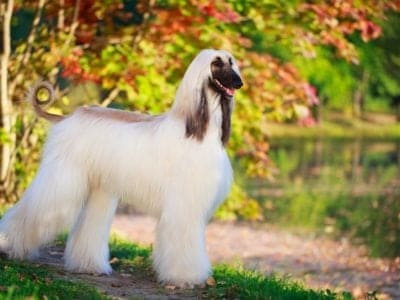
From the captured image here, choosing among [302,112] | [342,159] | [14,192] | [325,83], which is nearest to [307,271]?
[302,112]

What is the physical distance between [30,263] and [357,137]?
41.7 meters

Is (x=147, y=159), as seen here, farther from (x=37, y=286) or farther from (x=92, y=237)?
(x=37, y=286)

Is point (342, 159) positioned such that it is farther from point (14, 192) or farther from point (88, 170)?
point (88, 170)

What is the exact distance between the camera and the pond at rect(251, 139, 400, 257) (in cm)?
1591

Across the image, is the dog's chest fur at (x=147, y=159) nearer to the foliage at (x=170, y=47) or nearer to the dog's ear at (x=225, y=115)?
the dog's ear at (x=225, y=115)

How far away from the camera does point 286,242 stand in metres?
14.2

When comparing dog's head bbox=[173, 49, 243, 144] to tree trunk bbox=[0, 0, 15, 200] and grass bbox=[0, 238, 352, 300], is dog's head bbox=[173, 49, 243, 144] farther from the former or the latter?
tree trunk bbox=[0, 0, 15, 200]

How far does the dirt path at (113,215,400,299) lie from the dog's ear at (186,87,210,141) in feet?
13.0

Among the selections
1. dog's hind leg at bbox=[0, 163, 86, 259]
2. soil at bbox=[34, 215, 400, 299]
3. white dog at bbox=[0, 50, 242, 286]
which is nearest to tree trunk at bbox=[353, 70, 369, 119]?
soil at bbox=[34, 215, 400, 299]

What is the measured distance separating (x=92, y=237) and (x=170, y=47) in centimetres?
468

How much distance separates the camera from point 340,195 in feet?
67.9

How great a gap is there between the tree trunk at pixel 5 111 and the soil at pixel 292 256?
69.8 inches

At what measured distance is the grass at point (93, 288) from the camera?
18.2ft

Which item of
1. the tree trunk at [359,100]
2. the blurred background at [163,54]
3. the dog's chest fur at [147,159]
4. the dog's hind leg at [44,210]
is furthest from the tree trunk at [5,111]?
the tree trunk at [359,100]
